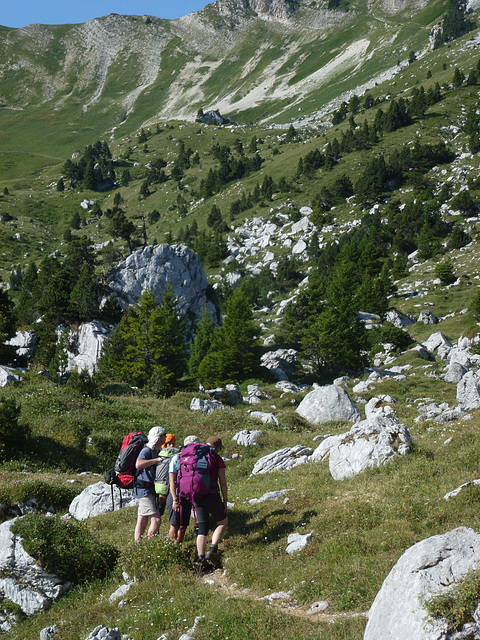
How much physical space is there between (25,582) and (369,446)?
388 inches

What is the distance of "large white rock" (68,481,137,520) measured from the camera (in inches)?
590

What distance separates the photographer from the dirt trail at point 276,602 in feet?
22.6

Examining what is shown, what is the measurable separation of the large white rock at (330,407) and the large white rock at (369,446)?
16073 millimetres

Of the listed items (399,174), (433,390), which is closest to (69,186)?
(399,174)

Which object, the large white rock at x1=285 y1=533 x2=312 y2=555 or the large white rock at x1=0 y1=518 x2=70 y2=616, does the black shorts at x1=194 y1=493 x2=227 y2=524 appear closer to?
the large white rock at x1=285 y1=533 x2=312 y2=555

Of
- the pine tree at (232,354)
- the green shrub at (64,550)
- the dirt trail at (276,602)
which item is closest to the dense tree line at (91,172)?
the pine tree at (232,354)

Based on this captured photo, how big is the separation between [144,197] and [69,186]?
3615 cm

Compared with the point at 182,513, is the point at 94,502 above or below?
below

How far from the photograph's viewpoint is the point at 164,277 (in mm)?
76812

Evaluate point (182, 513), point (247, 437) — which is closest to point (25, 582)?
point (182, 513)

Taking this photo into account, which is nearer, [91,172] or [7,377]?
[7,377]

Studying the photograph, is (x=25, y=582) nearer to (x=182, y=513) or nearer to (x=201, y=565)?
(x=182, y=513)

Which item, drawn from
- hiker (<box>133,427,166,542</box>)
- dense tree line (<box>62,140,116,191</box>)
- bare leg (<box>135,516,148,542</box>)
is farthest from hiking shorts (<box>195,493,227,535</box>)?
dense tree line (<box>62,140,116,191</box>)

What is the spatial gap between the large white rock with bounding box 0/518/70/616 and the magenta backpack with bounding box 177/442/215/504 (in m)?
3.39
